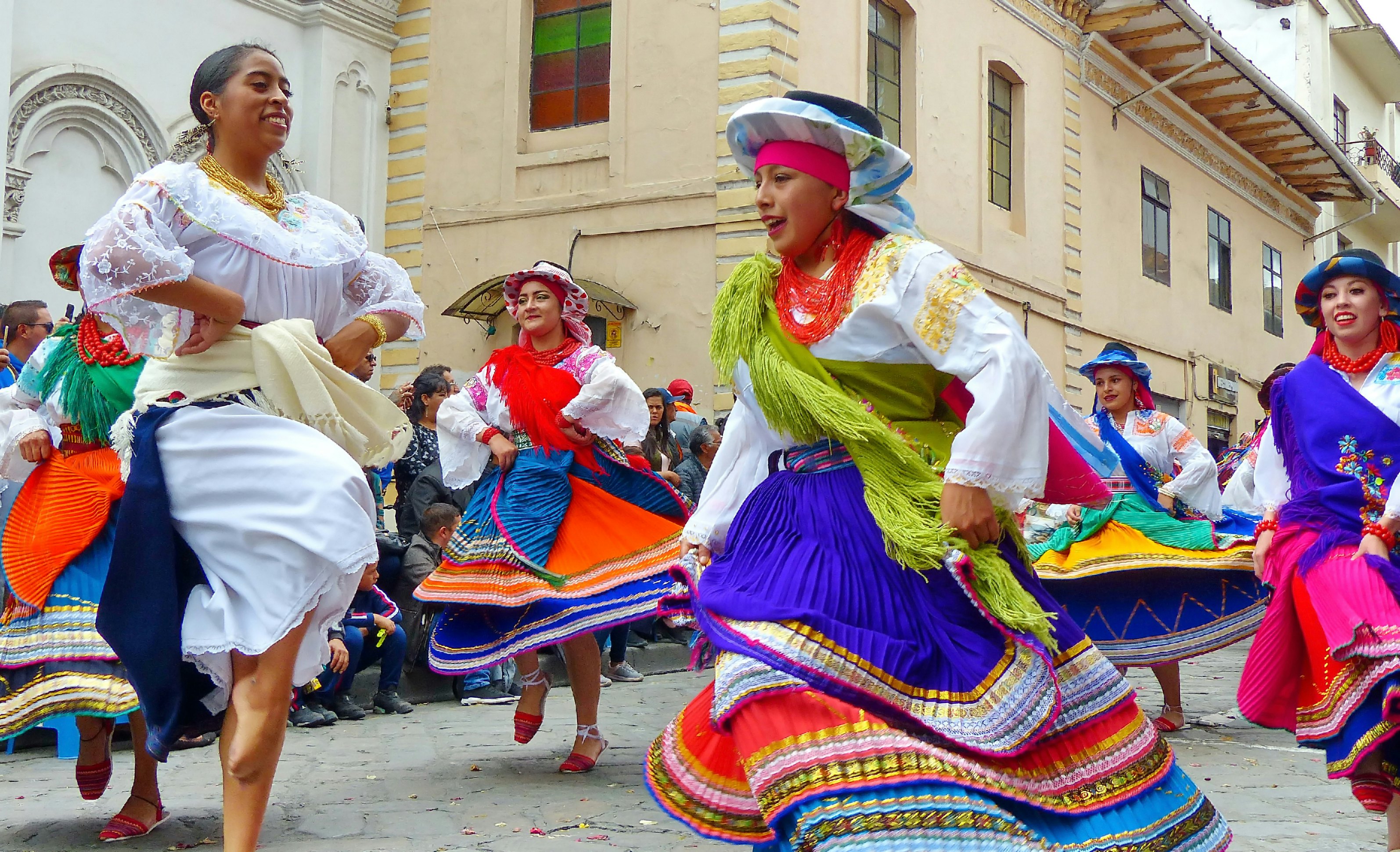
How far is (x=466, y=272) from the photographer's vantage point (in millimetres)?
14852

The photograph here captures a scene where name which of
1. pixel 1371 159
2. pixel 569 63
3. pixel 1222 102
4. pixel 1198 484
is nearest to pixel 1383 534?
pixel 1198 484

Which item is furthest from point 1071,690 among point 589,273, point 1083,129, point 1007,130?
point 1083,129

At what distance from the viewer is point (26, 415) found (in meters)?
4.60

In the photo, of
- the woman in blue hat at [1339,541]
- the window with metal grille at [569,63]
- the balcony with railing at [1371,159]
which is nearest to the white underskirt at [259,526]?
the woman in blue hat at [1339,541]

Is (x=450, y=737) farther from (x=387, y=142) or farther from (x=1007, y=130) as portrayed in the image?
(x=1007, y=130)

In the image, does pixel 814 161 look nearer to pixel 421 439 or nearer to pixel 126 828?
pixel 126 828

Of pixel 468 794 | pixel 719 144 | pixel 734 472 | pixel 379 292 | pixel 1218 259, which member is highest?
pixel 1218 259

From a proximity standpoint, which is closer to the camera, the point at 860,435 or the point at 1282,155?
the point at 860,435

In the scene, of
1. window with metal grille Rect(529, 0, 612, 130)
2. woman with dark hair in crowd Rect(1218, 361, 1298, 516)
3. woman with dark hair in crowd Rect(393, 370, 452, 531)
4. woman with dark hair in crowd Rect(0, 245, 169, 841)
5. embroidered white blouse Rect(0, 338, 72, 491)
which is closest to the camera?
woman with dark hair in crowd Rect(0, 245, 169, 841)

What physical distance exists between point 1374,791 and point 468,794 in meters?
3.02

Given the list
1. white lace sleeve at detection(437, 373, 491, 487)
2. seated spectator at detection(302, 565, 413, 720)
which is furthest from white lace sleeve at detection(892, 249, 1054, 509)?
seated spectator at detection(302, 565, 413, 720)

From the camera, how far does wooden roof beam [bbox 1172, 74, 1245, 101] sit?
21344mm

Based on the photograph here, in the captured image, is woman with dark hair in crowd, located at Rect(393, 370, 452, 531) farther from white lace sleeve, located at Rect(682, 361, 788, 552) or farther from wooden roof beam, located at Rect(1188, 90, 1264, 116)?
wooden roof beam, located at Rect(1188, 90, 1264, 116)

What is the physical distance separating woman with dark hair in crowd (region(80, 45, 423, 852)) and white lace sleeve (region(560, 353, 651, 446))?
2.28 meters
